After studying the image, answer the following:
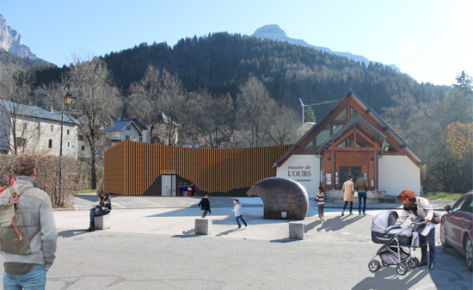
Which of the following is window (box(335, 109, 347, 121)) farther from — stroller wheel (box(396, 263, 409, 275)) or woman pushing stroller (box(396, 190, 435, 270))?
stroller wheel (box(396, 263, 409, 275))

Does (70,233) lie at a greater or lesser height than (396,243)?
lesser

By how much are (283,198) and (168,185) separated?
20.3m

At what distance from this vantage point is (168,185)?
115ft

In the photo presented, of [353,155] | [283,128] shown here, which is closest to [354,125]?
[353,155]

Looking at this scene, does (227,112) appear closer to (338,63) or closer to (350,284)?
(338,63)

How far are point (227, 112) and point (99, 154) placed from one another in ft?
75.8

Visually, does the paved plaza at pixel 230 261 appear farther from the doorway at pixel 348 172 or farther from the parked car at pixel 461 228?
the doorway at pixel 348 172

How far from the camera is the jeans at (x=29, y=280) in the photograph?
12.6 ft

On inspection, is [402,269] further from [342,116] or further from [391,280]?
[342,116]

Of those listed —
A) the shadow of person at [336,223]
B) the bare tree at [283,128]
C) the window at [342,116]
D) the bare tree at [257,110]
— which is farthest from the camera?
the bare tree at [257,110]

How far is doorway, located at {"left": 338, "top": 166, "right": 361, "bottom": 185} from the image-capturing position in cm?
2638

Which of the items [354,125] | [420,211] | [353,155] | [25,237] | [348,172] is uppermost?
[354,125]

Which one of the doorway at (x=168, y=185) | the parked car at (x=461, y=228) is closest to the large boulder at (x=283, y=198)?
the parked car at (x=461, y=228)

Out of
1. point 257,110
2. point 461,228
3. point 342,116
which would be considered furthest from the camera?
point 257,110
